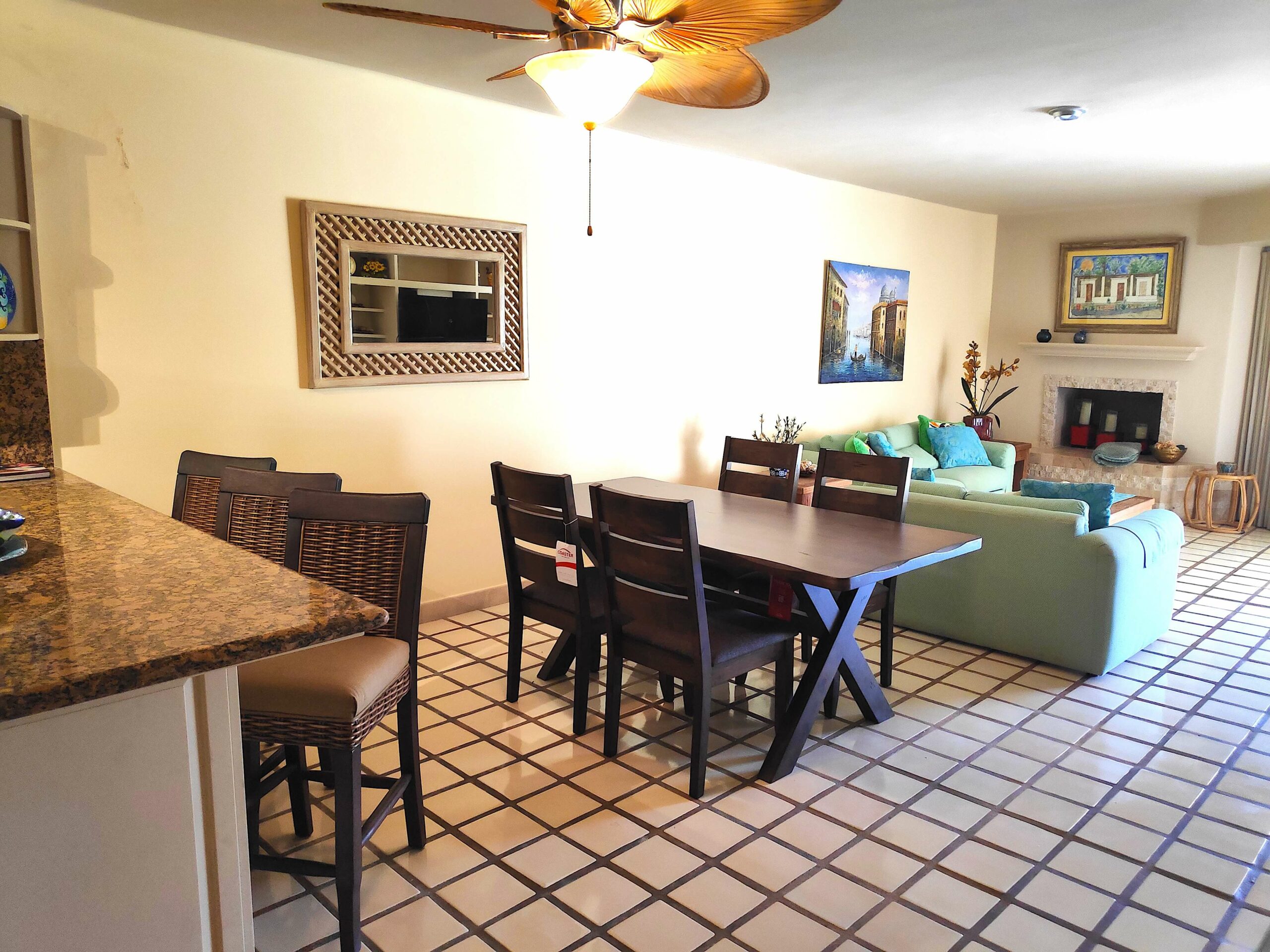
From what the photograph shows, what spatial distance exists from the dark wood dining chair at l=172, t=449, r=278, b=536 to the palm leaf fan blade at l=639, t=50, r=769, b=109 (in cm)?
158

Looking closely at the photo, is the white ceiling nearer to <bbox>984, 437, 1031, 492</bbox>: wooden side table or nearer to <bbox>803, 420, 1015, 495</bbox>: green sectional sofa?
<bbox>803, 420, 1015, 495</bbox>: green sectional sofa

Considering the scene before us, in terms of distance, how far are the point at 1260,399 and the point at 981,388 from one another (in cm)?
212

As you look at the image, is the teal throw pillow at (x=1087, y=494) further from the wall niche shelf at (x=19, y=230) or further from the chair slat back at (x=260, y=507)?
the wall niche shelf at (x=19, y=230)

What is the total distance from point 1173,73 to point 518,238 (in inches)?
114

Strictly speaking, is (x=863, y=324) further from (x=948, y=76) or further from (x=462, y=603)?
(x=462, y=603)

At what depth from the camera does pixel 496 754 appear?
9.40 ft

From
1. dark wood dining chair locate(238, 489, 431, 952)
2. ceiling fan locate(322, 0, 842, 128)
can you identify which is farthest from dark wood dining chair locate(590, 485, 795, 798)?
ceiling fan locate(322, 0, 842, 128)

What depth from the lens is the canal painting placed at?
629 centimetres

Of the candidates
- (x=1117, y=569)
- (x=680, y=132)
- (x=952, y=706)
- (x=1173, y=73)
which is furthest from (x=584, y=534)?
(x=1173, y=73)

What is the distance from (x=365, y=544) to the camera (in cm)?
207

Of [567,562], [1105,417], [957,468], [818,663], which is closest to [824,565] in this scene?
[818,663]

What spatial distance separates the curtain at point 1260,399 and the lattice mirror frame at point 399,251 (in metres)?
5.92

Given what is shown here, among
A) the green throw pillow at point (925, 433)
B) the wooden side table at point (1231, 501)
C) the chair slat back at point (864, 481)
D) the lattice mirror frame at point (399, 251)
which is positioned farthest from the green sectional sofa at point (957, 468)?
the lattice mirror frame at point (399, 251)

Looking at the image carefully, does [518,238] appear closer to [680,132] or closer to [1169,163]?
[680,132]
